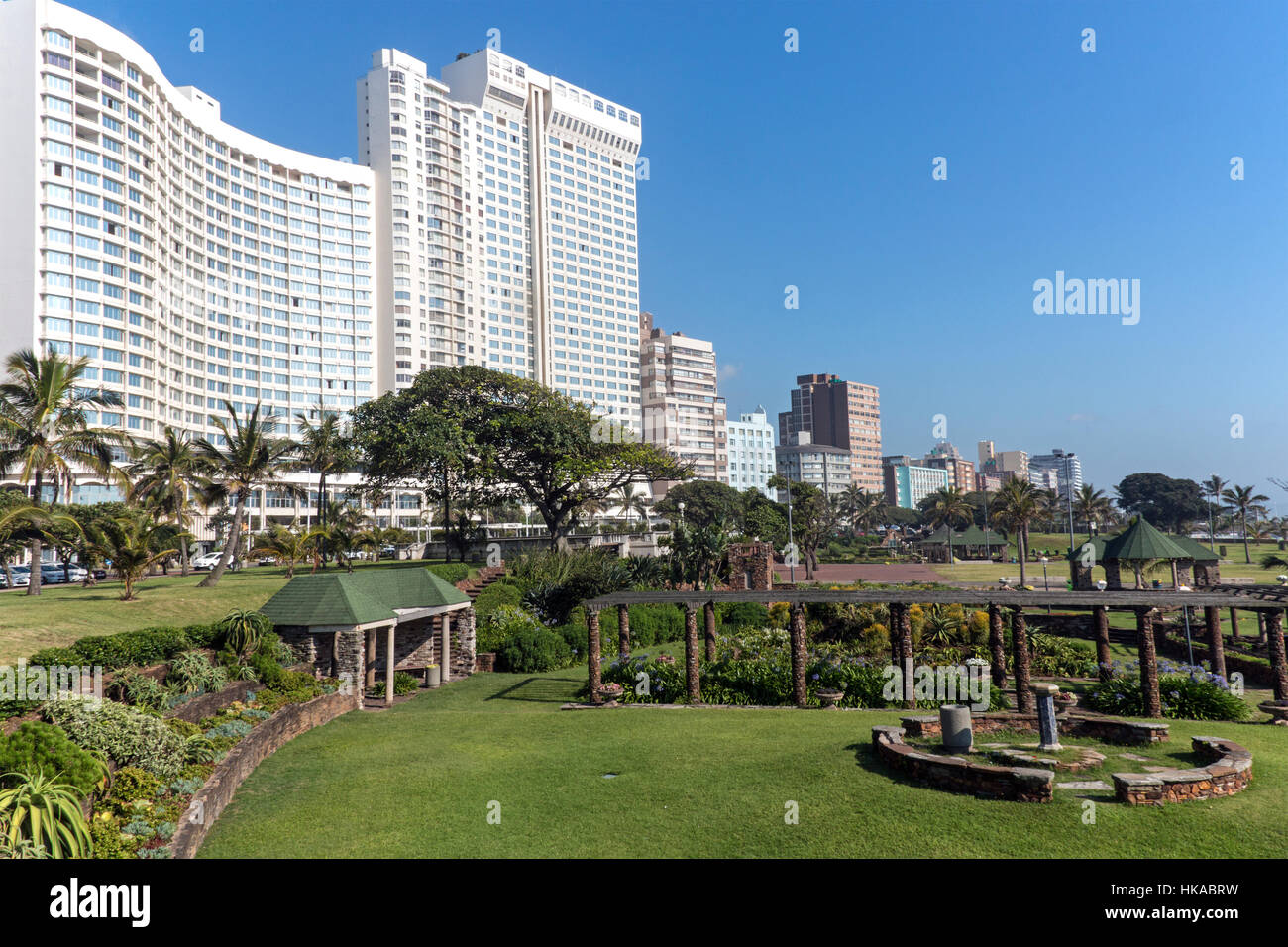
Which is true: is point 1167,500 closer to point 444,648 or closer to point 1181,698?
point 1181,698

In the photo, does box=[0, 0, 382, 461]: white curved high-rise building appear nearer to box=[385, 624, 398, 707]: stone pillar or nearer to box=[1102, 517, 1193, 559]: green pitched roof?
box=[385, 624, 398, 707]: stone pillar

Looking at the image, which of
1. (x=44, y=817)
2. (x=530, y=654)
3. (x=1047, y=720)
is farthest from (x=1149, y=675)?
(x=44, y=817)

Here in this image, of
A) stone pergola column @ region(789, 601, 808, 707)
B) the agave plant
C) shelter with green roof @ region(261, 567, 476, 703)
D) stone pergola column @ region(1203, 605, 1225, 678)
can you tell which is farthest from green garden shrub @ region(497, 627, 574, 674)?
stone pergola column @ region(1203, 605, 1225, 678)

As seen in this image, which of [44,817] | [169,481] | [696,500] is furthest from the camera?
[696,500]

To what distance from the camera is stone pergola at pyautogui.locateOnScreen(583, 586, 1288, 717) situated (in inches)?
674

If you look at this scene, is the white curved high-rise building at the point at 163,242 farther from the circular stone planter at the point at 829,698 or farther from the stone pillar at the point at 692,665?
the circular stone planter at the point at 829,698

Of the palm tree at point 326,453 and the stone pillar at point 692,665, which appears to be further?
the palm tree at point 326,453

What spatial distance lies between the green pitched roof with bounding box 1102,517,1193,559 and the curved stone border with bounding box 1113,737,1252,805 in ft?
94.4

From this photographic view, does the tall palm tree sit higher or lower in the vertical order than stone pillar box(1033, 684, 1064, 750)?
higher

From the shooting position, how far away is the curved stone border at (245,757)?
33.7 feet

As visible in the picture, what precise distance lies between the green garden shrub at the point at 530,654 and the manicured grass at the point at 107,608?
419 inches

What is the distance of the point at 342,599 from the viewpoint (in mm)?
21594

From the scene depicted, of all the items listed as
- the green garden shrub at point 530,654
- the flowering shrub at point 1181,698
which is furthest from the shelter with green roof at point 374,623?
the flowering shrub at point 1181,698

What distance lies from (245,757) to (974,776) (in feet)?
40.3
